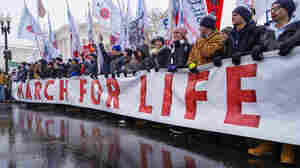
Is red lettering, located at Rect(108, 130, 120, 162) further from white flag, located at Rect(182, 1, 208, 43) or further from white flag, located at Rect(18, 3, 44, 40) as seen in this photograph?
white flag, located at Rect(18, 3, 44, 40)

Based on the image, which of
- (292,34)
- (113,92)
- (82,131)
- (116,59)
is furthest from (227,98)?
(116,59)

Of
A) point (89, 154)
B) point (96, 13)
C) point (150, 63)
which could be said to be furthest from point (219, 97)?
point (96, 13)

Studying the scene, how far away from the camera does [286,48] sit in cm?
312

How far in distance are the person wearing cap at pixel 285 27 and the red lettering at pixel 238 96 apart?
17.5 inches

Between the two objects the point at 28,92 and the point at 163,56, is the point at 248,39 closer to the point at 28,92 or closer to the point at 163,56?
the point at 163,56

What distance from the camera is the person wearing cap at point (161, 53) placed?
20.4 feet

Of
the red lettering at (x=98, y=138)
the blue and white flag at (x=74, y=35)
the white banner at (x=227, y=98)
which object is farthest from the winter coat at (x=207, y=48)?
the blue and white flag at (x=74, y=35)

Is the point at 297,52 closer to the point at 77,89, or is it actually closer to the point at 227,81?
the point at 227,81

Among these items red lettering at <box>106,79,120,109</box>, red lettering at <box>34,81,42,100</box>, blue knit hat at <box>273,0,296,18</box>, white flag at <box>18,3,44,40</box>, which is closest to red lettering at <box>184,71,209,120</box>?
blue knit hat at <box>273,0,296,18</box>

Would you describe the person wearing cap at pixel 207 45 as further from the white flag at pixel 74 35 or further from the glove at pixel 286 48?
the white flag at pixel 74 35

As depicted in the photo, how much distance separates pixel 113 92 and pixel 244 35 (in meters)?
3.84

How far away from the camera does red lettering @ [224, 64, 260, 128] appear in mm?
3494

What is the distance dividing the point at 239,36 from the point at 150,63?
269cm

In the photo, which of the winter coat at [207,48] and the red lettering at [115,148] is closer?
the red lettering at [115,148]
